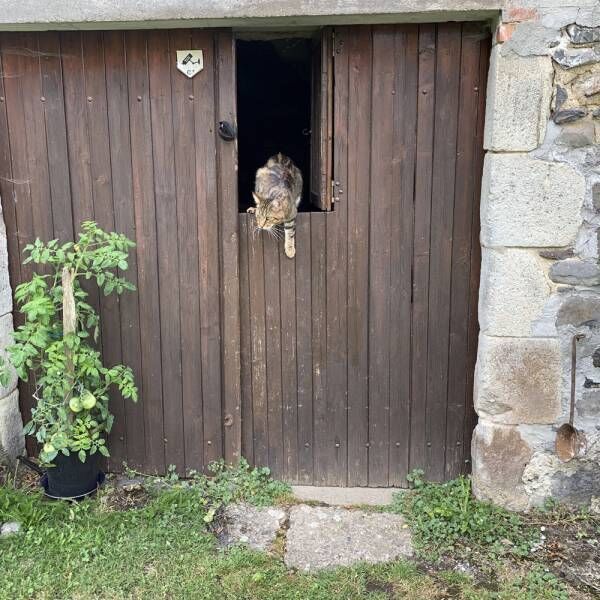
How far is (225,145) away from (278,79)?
150 centimetres

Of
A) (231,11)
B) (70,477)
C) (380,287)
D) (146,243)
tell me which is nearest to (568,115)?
(380,287)

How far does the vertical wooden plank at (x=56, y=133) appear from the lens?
3.50m

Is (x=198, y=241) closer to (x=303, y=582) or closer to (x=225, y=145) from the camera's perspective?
(x=225, y=145)

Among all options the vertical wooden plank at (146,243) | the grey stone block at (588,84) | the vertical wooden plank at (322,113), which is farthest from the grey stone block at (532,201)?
the vertical wooden plank at (146,243)

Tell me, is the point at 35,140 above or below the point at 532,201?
above

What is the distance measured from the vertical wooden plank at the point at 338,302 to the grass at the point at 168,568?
0.61 meters

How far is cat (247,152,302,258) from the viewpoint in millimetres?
3473

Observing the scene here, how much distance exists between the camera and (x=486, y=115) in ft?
11.0

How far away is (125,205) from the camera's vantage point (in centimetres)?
366

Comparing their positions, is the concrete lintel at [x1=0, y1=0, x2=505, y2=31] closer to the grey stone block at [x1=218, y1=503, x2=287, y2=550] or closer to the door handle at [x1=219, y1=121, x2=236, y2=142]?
the door handle at [x1=219, y1=121, x2=236, y2=142]

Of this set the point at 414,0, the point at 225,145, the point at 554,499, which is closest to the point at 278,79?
the point at 225,145

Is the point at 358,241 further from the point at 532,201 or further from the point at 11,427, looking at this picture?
the point at 11,427

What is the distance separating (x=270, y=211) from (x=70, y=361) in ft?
4.21

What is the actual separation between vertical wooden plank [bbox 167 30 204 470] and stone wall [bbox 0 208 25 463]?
0.93 meters
